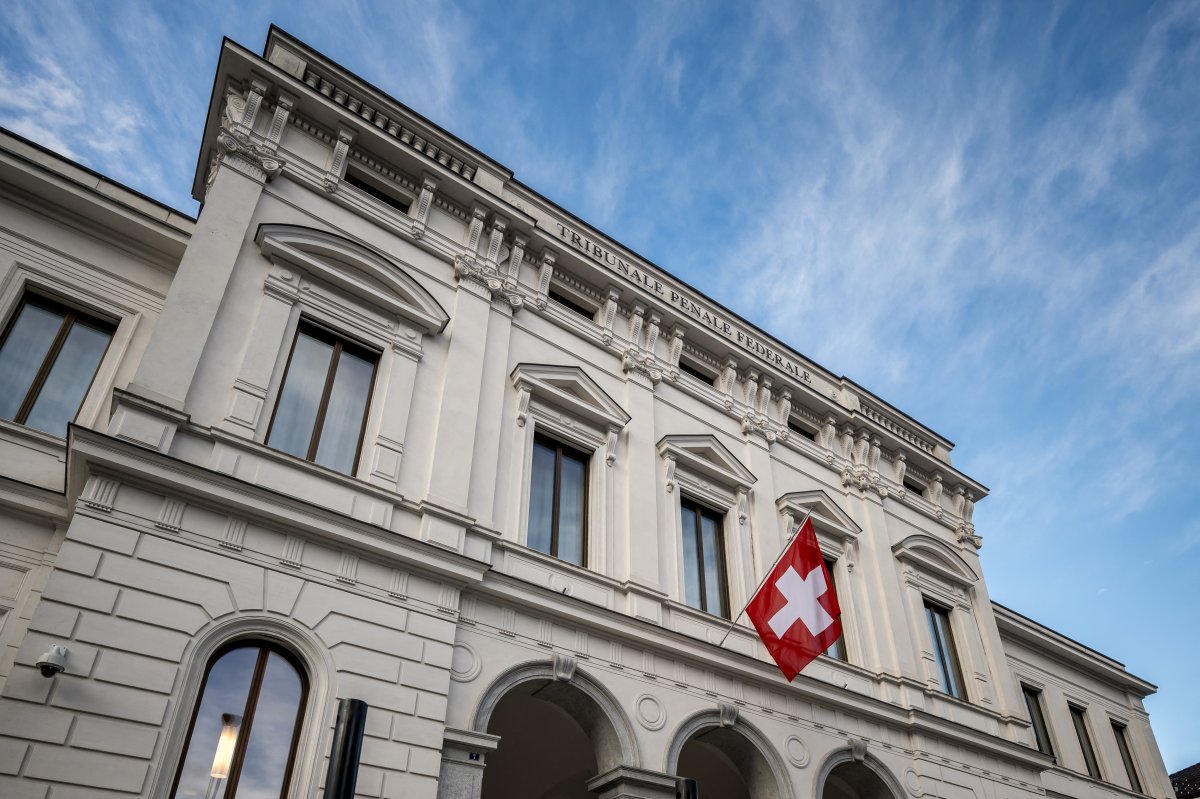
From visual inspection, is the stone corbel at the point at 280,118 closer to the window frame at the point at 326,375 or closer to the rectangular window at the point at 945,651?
the window frame at the point at 326,375

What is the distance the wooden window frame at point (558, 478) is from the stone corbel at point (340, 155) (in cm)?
573

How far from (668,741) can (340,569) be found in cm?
575

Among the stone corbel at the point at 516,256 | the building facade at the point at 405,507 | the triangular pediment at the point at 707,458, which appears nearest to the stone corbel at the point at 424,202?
the building facade at the point at 405,507

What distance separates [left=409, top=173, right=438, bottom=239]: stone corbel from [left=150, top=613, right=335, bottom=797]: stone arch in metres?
7.70

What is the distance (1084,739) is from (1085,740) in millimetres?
35

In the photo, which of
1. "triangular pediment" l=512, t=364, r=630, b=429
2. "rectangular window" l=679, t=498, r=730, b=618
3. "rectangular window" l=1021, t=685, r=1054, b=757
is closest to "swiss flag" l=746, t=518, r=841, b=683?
"rectangular window" l=679, t=498, r=730, b=618

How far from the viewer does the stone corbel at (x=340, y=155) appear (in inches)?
579

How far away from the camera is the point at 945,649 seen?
2014 cm

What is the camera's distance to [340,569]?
36.6ft

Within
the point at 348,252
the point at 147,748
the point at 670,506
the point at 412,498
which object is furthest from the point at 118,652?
the point at 670,506

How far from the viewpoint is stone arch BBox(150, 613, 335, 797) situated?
29.9 ft

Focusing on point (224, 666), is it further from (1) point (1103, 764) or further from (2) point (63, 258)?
(1) point (1103, 764)

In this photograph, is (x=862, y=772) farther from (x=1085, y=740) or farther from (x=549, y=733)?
(x=1085, y=740)

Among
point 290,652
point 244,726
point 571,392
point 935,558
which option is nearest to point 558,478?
point 571,392
